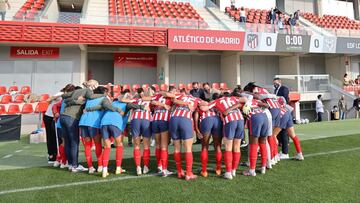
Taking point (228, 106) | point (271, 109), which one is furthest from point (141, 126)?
point (271, 109)

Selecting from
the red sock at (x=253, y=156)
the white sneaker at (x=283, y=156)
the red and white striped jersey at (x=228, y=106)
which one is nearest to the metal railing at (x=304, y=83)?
the white sneaker at (x=283, y=156)

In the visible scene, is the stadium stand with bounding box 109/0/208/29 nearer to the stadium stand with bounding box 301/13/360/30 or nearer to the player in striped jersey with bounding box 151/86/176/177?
the player in striped jersey with bounding box 151/86/176/177

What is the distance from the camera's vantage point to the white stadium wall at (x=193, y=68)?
18141 millimetres

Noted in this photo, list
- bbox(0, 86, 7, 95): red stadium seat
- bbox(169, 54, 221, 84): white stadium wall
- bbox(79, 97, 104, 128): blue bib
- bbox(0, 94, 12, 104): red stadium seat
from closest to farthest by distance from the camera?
1. bbox(79, 97, 104, 128): blue bib
2. bbox(0, 94, 12, 104): red stadium seat
3. bbox(0, 86, 7, 95): red stadium seat
4. bbox(169, 54, 221, 84): white stadium wall

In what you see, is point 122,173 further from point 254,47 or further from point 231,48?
point 254,47

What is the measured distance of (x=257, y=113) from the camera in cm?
458

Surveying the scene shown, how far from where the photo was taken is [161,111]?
4605 mm

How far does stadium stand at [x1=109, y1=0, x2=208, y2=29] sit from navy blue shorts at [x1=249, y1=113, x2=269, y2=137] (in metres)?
11.2

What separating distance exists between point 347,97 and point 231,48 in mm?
8249

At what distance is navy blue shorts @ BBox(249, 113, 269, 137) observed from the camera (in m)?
4.52

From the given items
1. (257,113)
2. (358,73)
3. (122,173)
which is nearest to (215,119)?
(257,113)

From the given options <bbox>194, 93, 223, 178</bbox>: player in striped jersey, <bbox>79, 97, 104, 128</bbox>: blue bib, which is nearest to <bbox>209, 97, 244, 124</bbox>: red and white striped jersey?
<bbox>194, 93, 223, 178</bbox>: player in striped jersey

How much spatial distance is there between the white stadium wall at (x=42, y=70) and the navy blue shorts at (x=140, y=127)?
37.1 feet

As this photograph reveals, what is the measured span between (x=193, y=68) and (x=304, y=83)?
7256mm
